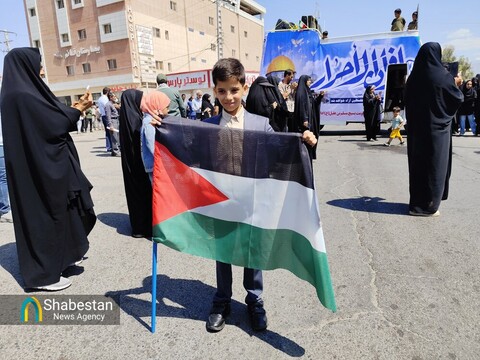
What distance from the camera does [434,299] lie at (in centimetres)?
269

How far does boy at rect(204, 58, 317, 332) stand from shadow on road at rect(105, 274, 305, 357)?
0.09 meters

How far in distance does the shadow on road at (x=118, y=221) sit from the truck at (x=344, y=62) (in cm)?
959

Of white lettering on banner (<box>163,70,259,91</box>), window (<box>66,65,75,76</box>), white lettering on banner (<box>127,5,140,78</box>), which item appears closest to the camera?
white lettering on banner (<box>163,70,259,91</box>)

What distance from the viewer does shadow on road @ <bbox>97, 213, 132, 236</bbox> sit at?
178 inches

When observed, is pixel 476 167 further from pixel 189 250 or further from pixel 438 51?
pixel 189 250

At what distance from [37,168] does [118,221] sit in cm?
211

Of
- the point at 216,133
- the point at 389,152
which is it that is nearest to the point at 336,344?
the point at 216,133

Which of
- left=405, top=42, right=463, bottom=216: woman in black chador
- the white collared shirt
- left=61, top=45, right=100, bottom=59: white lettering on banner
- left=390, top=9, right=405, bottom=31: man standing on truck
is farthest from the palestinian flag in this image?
left=61, top=45, right=100, bottom=59: white lettering on banner

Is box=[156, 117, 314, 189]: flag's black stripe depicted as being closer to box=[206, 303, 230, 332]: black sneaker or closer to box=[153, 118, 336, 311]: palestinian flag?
box=[153, 118, 336, 311]: palestinian flag

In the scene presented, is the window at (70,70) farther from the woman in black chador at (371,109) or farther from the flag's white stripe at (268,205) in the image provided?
the flag's white stripe at (268,205)

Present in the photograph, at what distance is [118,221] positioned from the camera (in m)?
4.88

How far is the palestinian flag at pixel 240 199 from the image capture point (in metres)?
2.10

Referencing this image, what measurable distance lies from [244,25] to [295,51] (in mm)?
44152

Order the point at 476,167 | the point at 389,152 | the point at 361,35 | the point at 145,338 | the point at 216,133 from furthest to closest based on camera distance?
the point at 361,35 < the point at 389,152 < the point at 476,167 < the point at 145,338 < the point at 216,133
